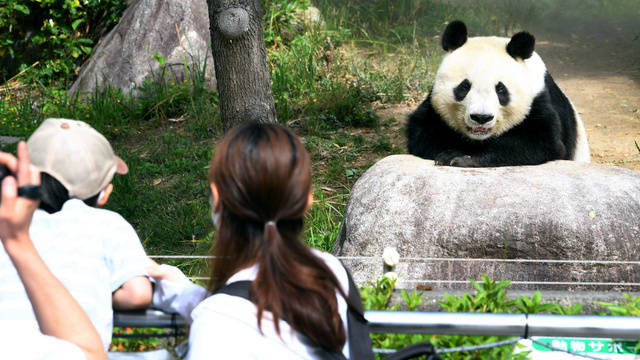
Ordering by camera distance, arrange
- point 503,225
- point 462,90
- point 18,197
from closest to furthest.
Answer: point 18,197 < point 503,225 < point 462,90

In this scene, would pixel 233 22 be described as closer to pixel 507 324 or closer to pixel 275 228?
pixel 275 228

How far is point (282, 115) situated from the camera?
5.43 m

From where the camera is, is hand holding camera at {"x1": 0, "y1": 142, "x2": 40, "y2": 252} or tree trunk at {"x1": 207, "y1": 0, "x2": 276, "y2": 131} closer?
hand holding camera at {"x1": 0, "y1": 142, "x2": 40, "y2": 252}

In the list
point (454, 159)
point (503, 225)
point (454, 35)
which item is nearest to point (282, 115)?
point (454, 35)

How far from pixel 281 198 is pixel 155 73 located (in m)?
4.96

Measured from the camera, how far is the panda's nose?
3074mm

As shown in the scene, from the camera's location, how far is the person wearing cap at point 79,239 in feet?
4.68

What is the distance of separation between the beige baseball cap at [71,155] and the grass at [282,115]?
1930 mm

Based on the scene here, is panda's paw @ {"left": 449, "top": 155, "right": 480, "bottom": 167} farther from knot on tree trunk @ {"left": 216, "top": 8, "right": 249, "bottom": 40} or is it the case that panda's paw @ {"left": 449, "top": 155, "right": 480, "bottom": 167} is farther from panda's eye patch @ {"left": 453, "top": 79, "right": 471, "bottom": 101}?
knot on tree trunk @ {"left": 216, "top": 8, "right": 249, "bottom": 40}

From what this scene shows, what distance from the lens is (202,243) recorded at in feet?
12.4

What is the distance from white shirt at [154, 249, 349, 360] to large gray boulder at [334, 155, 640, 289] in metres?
1.15

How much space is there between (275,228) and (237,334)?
0.74ft

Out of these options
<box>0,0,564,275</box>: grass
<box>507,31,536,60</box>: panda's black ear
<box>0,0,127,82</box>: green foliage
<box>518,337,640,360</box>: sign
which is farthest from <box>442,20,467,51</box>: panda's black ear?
<box>0,0,127,82</box>: green foliage

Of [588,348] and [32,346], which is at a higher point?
[32,346]
